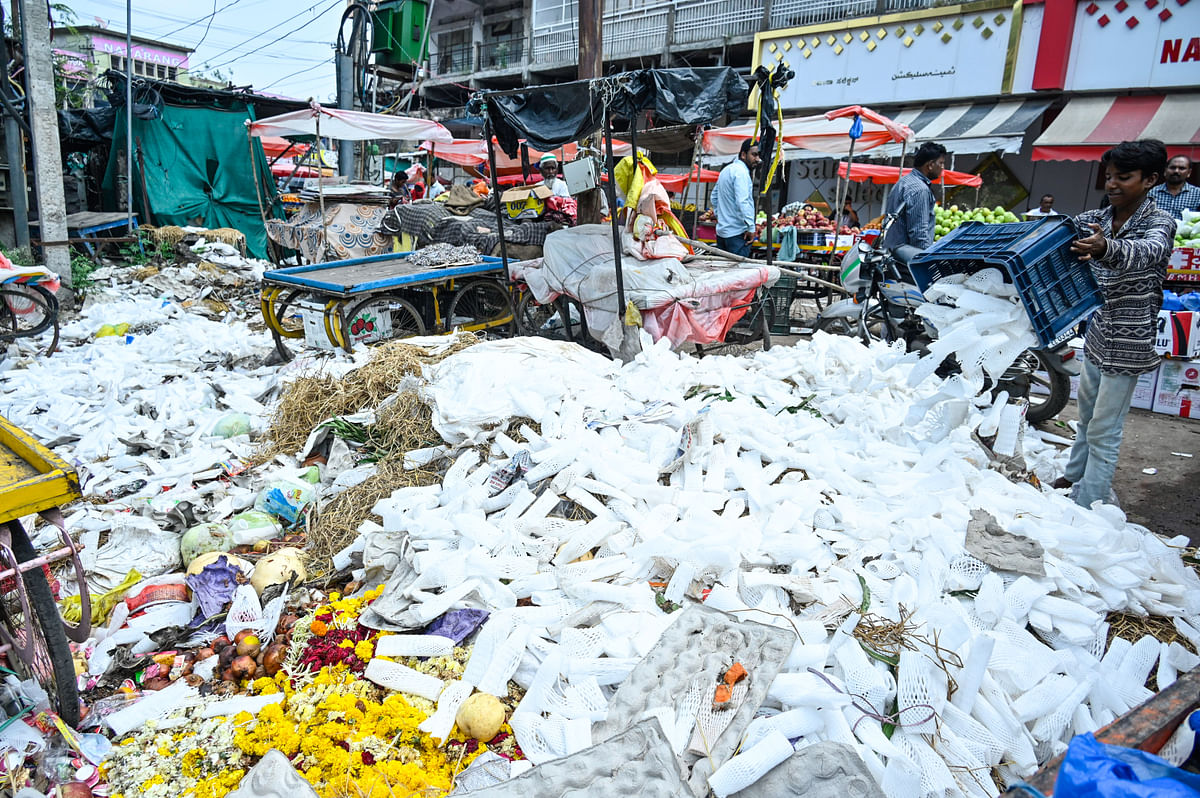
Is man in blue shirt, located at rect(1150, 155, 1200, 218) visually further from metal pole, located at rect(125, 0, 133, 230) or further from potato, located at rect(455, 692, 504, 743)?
metal pole, located at rect(125, 0, 133, 230)

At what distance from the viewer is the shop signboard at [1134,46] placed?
14.4 metres

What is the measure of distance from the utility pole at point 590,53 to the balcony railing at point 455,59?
25.8 meters

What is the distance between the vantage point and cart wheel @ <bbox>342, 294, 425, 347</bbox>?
22.1 feet

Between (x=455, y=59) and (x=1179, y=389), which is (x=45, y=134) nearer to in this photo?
(x=1179, y=389)

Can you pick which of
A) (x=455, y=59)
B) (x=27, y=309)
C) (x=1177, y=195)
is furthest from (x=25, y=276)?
(x=455, y=59)

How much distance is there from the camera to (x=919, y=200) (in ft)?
→ 20.6

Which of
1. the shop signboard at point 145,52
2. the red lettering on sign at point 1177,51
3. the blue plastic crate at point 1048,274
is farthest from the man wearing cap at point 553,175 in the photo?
the shop signboard at point 145,52

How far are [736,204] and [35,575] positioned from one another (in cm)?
748

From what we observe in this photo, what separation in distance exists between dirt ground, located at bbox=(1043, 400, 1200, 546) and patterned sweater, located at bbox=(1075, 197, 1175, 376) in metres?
1.26

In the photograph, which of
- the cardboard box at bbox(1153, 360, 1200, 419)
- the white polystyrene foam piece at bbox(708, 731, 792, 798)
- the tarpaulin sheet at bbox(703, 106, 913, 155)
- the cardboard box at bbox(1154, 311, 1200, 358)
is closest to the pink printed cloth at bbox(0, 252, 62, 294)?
the white polystyrene foam piece at bbox(708, 731, 792, 798)

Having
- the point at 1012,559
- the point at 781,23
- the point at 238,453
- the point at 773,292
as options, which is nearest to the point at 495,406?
the point at 238,453

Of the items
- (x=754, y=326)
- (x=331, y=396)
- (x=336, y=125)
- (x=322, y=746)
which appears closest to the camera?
(x=322, y=746)

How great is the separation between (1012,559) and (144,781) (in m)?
3.46

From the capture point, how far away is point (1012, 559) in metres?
3.04
